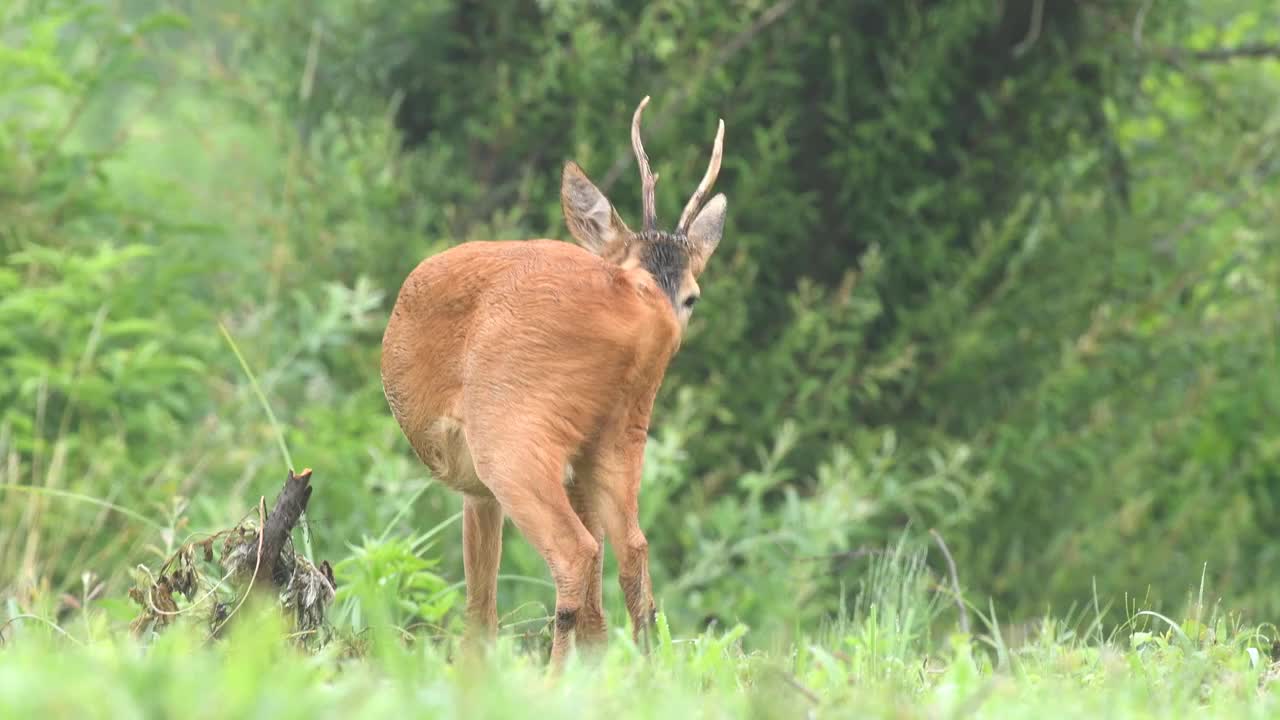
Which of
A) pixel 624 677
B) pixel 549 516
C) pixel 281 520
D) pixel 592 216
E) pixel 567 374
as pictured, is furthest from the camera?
pixel 281 520

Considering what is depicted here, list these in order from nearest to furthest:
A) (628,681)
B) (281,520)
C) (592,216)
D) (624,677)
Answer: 1. (628,681)
2. (624,677)
3. (592,216)
4. (281,520)

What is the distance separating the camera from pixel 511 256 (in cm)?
407

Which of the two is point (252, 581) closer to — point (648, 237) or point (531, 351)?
point (531, 351)

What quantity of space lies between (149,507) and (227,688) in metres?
5.88

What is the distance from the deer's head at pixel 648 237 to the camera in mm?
3930

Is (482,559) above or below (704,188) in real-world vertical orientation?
below

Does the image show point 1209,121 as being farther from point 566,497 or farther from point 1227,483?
point 566,497

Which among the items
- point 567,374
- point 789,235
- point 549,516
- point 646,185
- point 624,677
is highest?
point 646,185

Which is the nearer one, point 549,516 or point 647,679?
point 647,679

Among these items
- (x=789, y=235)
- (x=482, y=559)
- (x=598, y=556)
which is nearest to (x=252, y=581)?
(x=482, y=559)

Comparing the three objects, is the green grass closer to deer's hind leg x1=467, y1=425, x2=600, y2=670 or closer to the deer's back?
deer's hind leg x1=467, y1=425, x2=600, y2=670

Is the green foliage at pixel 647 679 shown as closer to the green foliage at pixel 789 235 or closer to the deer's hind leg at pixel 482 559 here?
the deer's hind leg at pixel 482 559

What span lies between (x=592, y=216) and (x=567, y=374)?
0.37m

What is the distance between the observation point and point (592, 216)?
3.98m
